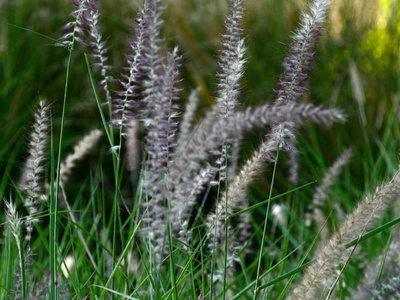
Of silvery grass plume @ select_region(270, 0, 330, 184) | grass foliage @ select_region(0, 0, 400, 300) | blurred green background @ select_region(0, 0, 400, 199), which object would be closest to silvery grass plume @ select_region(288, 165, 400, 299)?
grass foliage @ select_region(0, 0, 400, 300)

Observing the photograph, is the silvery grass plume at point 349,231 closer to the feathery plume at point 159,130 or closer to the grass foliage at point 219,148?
the grass foliage at point 219,148

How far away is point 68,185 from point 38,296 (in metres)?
2.01

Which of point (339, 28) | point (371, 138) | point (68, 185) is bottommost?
point (68, 185)

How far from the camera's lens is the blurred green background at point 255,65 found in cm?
328

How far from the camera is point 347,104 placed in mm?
3631

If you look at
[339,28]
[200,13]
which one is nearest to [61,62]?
[200,13]

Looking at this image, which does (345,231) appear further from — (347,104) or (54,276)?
(347,104)

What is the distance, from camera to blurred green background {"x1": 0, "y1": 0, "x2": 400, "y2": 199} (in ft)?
10.8

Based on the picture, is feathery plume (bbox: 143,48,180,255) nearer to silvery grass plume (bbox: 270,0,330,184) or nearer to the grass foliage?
the grass foliage

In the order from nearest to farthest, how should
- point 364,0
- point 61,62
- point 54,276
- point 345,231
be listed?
point 345,231, point 54,276, point 61,62, point 364,0

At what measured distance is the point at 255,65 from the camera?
364cm

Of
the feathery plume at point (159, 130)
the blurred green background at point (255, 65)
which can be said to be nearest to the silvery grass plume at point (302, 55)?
the feathery plume at point (159, 130)

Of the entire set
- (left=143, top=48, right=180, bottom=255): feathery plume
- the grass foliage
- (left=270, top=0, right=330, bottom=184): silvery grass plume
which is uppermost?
(left=270, top=0, right=330, bottom=184): silvery grass plume

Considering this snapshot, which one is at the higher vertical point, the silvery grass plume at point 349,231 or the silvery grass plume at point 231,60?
the silvery grass plume at point 231,60
